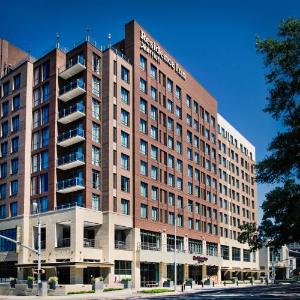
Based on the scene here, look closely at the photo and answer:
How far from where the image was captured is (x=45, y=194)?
225 feet

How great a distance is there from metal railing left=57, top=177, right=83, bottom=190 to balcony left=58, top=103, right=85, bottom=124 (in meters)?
8.42

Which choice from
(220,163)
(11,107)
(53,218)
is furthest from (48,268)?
(220,163)

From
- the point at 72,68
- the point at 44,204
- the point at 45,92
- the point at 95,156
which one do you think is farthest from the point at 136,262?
the point at 72,68

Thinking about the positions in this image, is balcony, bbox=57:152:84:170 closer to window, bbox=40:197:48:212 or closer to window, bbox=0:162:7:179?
window, bbox=40:197:48:212

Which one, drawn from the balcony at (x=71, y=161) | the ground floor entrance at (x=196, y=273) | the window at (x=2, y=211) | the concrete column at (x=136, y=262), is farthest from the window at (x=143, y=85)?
the ground floor entrance at (x=196, y=273)

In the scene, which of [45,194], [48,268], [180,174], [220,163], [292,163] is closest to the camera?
[292,163]

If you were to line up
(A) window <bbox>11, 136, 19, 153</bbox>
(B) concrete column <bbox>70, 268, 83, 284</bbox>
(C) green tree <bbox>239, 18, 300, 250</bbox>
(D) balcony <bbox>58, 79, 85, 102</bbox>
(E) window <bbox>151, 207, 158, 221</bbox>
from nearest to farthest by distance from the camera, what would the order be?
1. (C) green tree <bbox>239, 18, 300, 250</bbox>
2. (B) concrete column <bbox>70, 268, 83, 284</bbox>
3. (D) balcony <bbox>58, 79, 85, 102</bbox>
4. (A) window <bbox>11, 136, 19, 153</bbox>
5. (E) window <bbox>151, 207, 158, 221</bbox>

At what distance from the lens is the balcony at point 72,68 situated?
69.2m

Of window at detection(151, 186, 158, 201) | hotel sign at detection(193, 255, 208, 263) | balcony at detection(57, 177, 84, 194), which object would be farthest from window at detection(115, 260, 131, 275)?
hotel sign at detection(193, 255, 208, 263)

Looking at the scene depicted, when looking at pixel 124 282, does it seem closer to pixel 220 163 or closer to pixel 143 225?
pixel 143 225

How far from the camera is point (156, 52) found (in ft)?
271

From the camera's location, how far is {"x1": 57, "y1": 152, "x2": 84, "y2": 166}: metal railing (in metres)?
66.6

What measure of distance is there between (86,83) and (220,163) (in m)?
48.0

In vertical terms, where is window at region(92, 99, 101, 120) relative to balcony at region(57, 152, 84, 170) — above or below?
above
